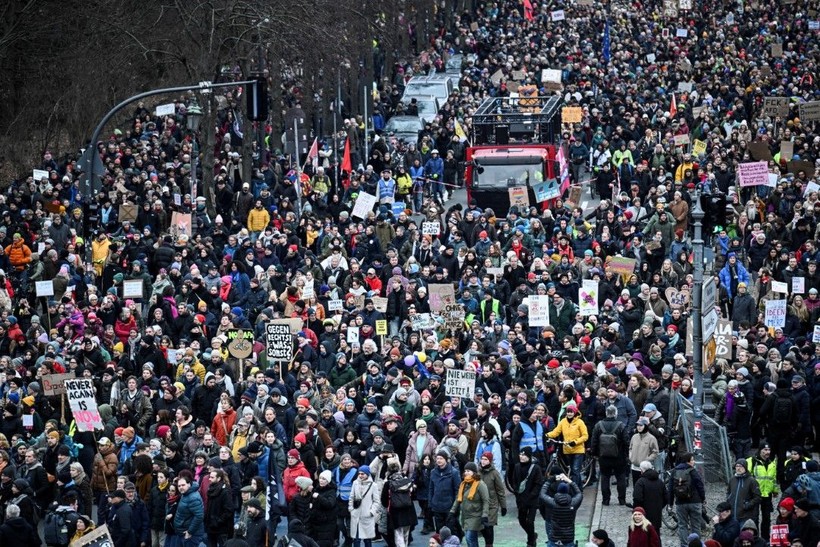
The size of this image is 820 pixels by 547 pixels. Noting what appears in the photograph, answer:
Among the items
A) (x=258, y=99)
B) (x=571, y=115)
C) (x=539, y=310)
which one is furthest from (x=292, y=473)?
(x=571, y=115)

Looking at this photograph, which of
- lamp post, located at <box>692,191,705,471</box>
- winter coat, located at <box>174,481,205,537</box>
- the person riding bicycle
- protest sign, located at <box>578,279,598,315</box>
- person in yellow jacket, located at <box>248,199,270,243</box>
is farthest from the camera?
person in yellow jacket, located at <box>248,199,270,243</box>

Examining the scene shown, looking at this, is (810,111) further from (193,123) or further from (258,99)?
(258,99)

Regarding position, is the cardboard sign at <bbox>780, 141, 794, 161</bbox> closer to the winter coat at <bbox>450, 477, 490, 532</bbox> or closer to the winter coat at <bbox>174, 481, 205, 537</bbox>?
the winter coat at <bbox>450, 477, 490, 532</bbox>

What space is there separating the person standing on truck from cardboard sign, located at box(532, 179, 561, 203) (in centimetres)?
595

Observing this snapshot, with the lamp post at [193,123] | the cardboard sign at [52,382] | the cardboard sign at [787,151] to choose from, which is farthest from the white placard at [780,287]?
the lamp post at [193,123]

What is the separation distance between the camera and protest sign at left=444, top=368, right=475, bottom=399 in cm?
2414

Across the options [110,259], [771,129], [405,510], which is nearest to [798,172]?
[771,129]

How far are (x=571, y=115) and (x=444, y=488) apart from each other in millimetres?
22217

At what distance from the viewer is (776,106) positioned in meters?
41.4

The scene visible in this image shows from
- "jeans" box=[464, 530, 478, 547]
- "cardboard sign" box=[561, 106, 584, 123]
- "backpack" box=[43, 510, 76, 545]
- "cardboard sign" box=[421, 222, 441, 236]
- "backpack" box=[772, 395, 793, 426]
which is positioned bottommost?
"jeans" box=[464, 530, 478, 547]

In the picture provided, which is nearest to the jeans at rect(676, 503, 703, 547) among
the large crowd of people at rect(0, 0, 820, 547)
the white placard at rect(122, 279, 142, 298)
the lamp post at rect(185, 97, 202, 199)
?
the large crowd of people at rect(0, 0, 820, 547)

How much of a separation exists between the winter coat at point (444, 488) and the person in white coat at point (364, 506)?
67 cm

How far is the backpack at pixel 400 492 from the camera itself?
71.4ft

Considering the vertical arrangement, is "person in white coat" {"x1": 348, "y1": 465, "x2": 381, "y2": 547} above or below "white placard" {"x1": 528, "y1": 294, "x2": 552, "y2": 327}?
below
